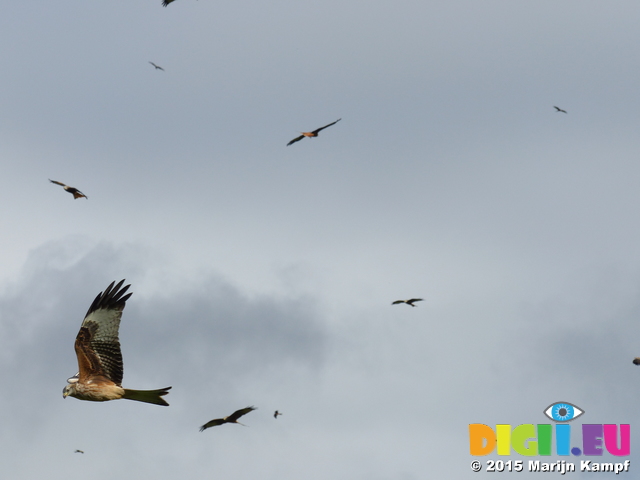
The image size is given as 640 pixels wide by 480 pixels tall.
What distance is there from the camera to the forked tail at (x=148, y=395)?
110ft

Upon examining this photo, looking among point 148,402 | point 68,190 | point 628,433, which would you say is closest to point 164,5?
point 68,190

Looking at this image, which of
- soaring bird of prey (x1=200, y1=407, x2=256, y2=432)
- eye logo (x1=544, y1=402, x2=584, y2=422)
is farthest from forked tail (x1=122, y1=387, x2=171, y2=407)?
eye logo (x1=544, y1=402, x2=584, y2=422)

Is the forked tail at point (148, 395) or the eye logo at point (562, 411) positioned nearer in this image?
the forked tail at point (148, 395)

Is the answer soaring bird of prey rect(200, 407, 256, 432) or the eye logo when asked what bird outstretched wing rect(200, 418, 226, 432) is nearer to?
soaring bird of prey rect(200, 407, 256, 432)

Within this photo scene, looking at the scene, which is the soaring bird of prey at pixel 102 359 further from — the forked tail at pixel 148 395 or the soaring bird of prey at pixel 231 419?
the soaring bird of prey at pixel 231 419

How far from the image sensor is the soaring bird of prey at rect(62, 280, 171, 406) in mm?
34500

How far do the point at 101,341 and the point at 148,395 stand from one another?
2.83 metres

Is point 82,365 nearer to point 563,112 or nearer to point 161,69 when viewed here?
point 161,69

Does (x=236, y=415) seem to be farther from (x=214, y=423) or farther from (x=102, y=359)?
(x=102, y=359)

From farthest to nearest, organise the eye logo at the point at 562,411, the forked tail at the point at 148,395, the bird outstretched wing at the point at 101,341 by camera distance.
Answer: the eye logo at the point at 562,411
the bird outstretched wing at the point at 101,341
the forked tail at the point at 148,395

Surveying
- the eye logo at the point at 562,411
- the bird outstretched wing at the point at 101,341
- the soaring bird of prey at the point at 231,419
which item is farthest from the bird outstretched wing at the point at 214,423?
the eye logo at the point at 562,411

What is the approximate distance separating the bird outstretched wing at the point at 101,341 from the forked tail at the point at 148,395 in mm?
696

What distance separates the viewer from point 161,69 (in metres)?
46.0

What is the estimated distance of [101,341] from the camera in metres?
35.7
